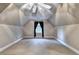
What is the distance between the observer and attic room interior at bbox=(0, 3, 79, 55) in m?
2.35

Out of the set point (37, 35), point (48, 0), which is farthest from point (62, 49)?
point (48, 0)

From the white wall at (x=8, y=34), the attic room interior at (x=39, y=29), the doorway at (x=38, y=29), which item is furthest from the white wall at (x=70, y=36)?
the white wall at (x=8, y=34)

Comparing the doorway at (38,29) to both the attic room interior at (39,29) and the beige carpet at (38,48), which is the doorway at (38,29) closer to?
the attic room interior at (39,29)

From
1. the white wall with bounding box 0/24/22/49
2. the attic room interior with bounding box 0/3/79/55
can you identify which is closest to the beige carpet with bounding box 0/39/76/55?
the attic room interior with bounding box 0/3/79/55

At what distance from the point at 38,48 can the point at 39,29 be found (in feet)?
1.23

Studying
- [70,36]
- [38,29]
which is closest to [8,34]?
[38,29]

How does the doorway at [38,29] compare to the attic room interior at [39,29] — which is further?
the doorway at [38,29]

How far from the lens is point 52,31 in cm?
250

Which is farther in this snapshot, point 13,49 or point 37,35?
point 37,35

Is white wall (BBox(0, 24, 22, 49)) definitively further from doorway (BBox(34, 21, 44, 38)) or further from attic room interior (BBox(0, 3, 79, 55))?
doorway (BBox(34, 21, 44, 38))

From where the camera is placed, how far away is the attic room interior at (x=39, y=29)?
2354mm

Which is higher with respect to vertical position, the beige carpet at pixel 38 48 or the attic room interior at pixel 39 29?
the attic room interior at pixel 39 29

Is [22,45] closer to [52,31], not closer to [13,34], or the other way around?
[13,34]
